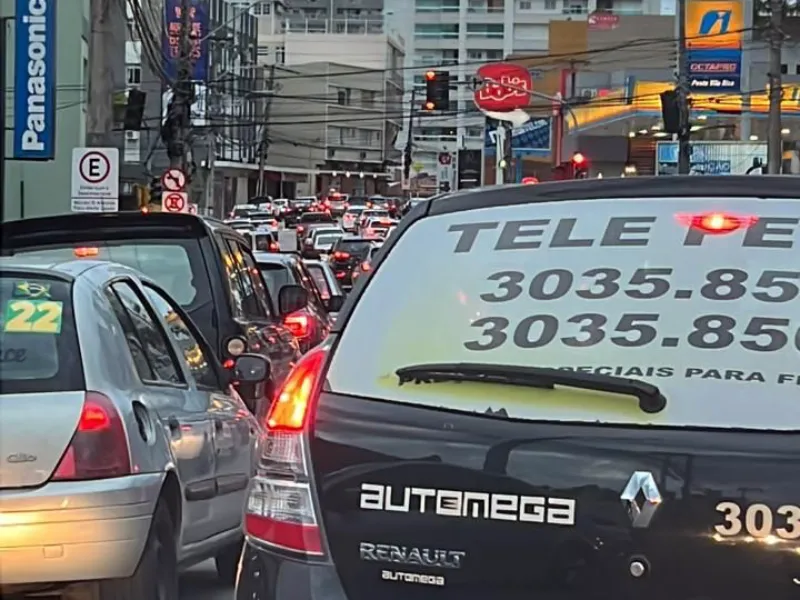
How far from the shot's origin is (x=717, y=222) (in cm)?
369

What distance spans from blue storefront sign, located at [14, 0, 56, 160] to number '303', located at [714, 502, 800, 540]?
26.9m

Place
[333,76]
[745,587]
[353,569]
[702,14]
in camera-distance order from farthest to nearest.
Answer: [333,76]
[702,14]
[353,569]
[745,587]

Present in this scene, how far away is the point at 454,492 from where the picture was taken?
10.6ft

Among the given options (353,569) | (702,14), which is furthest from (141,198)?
(353,569)

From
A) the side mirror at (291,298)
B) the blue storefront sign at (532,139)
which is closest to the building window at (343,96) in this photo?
the blue storefront sign at (532,139)

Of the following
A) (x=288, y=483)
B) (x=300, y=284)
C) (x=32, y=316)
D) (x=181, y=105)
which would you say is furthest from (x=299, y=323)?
(x=181, y=105)

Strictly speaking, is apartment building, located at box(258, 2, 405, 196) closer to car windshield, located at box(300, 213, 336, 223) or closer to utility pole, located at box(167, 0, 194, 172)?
car windshield, located at box(300, 213, 336, 223)

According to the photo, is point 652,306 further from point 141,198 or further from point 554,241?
point 141,198

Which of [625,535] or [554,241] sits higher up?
[554,241]

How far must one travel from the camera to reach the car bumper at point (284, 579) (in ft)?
10.8

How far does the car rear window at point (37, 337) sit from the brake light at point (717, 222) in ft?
7.68

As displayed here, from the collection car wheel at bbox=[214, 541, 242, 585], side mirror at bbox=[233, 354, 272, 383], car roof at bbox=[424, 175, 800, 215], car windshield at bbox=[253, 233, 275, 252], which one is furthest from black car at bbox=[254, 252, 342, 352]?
car windshield at bbox=[253, 233, 275, 252]

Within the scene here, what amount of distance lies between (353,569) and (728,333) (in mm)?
1040

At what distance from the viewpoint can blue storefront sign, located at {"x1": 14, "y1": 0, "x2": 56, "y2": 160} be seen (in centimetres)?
2842
